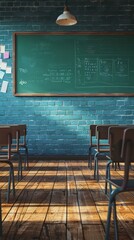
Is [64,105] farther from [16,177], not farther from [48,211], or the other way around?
[48,211]

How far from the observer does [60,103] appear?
6.49 meters

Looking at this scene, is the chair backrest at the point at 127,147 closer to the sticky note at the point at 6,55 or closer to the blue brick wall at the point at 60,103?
the blue brick wall at the point at 60,103

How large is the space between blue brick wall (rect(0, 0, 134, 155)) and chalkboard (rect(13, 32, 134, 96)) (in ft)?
0.42

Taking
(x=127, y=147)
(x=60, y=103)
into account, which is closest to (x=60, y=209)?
(x=127, y=147)

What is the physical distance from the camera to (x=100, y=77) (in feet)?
21.4

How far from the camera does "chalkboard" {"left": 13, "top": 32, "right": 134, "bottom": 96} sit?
6469 mm

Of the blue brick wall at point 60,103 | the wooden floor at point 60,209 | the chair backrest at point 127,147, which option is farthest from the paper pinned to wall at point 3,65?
the chair backrest at point 127,147

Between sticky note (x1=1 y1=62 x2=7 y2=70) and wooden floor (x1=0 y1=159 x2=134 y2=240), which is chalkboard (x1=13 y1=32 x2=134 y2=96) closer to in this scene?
sticky note (x1=1 y1=62 x2=7 y2=70)

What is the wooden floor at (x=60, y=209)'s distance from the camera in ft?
6.77

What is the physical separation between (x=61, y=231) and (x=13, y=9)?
213 inches

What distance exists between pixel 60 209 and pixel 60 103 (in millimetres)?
3984

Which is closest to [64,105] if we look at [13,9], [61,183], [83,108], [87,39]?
[83,108]

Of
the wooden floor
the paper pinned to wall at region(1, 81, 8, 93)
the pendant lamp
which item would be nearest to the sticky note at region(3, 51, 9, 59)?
the paper pinned to wall at region(1, 81, 8, 93)

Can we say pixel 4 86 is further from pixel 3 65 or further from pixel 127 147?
pixel 127 147
